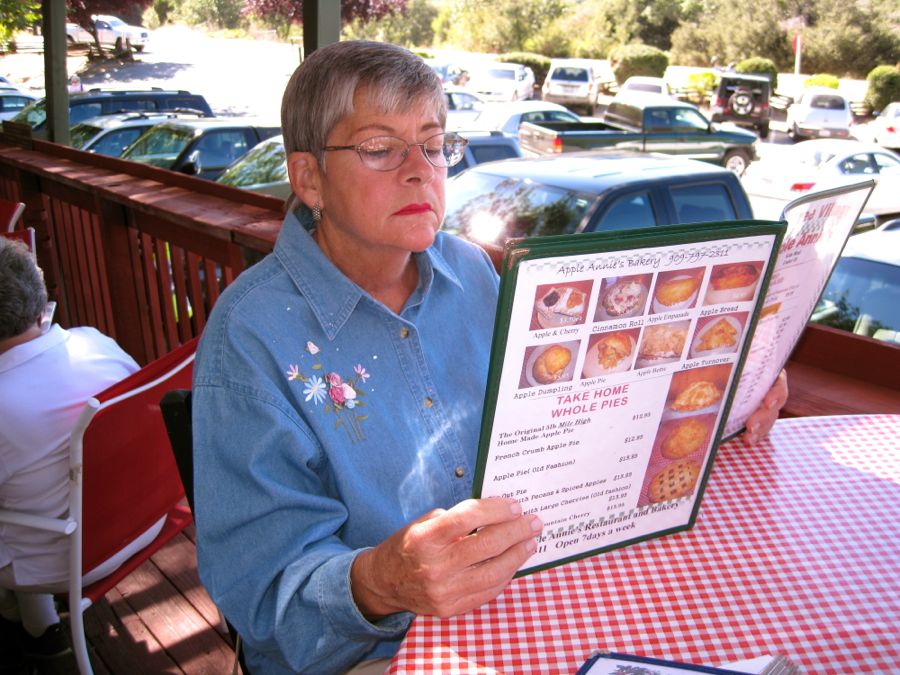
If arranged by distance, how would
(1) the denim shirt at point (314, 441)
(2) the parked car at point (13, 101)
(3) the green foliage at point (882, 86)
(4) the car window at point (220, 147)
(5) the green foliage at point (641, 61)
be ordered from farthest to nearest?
1. (5) the green foliage at point (641, 61)
2. (3) the green foliage at point (882, 86)
3. (2) the parked car at point (13, 101)
4. (4) the car window at point (220, 147)
5. (1) the denim shirt at point (314, 441)

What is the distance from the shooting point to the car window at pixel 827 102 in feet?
52.7

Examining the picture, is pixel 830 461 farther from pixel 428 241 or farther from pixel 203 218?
pixel 203 218

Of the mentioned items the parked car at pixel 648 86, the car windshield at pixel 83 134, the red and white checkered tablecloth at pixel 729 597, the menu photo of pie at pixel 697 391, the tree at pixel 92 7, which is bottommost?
the parked car at pixel 648 86

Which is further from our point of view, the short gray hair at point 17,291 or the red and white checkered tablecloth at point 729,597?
the short gray hair at point 17,291

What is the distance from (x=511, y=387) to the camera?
2.92ft

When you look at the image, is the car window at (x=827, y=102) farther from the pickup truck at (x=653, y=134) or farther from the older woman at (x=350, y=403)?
the older woman at (x=350, y=403)

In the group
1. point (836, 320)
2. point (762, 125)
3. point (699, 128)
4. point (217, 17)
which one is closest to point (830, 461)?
point (836, 320)

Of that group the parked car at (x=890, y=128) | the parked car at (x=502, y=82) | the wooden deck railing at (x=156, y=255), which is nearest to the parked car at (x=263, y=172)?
the wooden deck railing at (x=156, y=255)

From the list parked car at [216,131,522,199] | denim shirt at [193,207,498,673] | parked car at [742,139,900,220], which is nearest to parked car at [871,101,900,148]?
parked car at [742,139,900,220]

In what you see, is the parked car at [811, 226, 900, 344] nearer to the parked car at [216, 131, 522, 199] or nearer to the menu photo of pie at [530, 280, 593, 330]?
the menu photo of pie at [530, 280, 593, 330]

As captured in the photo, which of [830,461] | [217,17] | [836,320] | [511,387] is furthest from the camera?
[217,17]

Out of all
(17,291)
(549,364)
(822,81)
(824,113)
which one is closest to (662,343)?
(549,364)

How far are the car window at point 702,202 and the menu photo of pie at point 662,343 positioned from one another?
13.6 ft

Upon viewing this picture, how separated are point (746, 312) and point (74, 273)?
3870 millimetres
